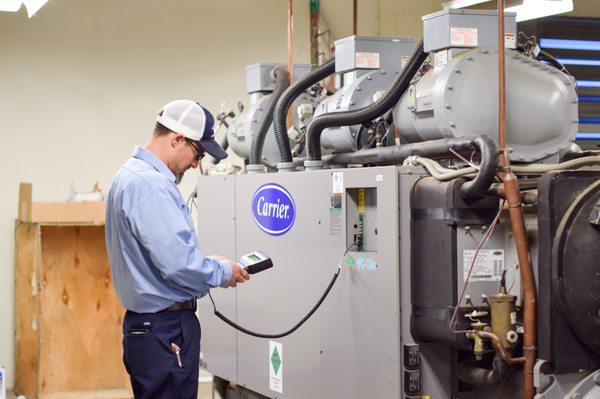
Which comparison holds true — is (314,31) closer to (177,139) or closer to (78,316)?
(78,316)

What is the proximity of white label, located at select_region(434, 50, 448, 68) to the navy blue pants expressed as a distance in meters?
1.30

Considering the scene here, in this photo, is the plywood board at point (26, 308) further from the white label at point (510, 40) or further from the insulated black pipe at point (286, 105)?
the white label at point (510, 40)

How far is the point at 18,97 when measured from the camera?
22.5 feet

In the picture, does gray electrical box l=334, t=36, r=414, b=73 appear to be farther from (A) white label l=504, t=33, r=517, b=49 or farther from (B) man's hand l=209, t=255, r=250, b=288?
(B) man's hand l=209, t=255, r=250, b=288


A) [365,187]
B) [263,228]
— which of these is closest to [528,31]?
[263,228]

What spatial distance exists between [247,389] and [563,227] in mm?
2335

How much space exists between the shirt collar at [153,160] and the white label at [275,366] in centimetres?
111

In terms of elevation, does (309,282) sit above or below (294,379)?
above

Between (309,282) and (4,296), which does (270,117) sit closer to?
(309,282)

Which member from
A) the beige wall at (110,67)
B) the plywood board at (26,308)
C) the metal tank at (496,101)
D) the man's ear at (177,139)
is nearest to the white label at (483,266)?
the metal tank at (496,101)

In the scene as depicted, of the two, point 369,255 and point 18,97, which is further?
point 18,97

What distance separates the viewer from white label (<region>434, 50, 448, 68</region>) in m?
3.47

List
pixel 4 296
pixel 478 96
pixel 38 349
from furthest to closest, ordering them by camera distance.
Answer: pixel 4 296 → pixel 38 349 → pixel 478 96

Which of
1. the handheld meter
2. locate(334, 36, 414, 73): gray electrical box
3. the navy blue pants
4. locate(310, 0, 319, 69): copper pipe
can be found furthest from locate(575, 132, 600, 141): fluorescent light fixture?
the navy blue pants
